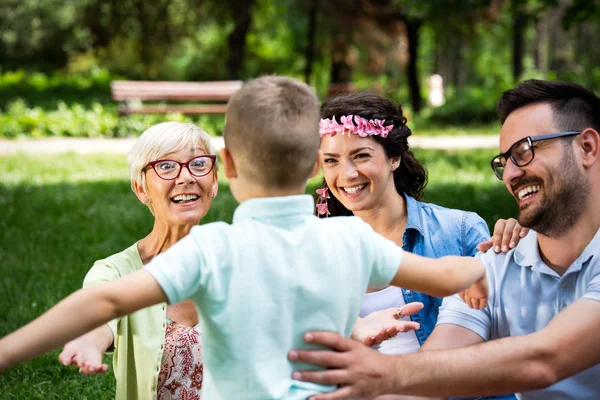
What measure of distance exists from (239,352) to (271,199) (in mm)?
417

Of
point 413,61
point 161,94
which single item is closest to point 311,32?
point 413,61

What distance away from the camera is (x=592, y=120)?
2.99 meters

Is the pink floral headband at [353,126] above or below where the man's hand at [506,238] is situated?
above

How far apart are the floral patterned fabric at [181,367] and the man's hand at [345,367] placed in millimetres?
1079

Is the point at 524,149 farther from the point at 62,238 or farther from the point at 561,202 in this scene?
the point at 62,238

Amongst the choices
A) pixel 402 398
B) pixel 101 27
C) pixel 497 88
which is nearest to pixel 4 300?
pixel 402 398

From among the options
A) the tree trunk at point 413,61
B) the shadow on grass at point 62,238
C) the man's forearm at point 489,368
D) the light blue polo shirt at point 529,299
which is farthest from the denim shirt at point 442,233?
the tree trunk at point 413,61

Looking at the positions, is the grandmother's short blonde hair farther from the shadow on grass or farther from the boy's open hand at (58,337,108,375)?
the shadow on grass

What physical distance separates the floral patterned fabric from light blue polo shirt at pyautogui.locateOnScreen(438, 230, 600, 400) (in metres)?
1.02

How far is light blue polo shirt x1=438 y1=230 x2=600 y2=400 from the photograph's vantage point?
2.83m

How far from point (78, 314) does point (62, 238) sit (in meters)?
6.11

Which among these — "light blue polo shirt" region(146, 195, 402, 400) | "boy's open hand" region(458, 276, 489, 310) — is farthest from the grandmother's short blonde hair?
"boy's open hand" region(458, 276, 489, 310)

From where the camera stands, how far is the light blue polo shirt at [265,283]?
2.07 meters

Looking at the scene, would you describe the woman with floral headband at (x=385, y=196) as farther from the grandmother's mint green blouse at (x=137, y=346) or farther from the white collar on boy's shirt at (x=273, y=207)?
the white collar on boy's shirt at (x=273, y=207)
